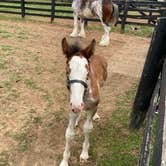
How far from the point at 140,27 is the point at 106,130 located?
9.33 metres

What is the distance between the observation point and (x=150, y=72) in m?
2.83

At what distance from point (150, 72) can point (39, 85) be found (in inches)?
196

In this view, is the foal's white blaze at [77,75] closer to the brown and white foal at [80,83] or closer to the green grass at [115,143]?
the brown and white foal at [80,83]

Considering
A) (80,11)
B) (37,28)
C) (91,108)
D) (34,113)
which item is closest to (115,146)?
(91,108)

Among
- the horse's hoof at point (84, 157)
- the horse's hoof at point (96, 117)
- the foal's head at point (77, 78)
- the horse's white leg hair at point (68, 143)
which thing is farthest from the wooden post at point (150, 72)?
the horse's hoof at point (96, 117)

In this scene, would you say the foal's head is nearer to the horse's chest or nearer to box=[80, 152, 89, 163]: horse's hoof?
the horse's chest

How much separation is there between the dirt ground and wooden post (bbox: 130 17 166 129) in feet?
7.15

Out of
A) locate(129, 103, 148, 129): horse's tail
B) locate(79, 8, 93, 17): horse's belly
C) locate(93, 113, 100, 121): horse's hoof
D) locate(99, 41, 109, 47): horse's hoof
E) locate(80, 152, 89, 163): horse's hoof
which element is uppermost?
locate(79, 8, 93, 17): horse's belly

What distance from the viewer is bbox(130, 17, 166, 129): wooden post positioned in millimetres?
2586

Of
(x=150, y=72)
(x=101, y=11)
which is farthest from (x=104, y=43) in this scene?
(x=150, y=72)

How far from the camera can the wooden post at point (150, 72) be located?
259cm

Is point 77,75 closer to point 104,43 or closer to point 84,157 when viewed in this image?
point 84,157

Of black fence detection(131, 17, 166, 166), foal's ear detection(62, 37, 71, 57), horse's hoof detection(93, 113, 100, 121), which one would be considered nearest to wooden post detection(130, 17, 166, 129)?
black fence detection(131, 17, 166, 166)

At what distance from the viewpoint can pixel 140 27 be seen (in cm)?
1442
